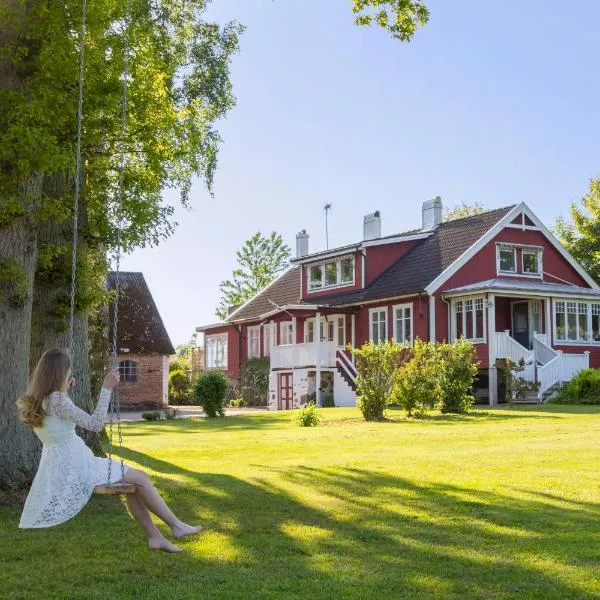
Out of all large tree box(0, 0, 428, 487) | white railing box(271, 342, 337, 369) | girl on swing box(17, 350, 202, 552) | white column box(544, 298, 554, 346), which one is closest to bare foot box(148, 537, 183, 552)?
girl on swing box(17, 350, 202, 552)

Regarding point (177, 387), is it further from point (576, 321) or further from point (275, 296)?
point (576, 321)

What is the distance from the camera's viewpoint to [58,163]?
855 cm

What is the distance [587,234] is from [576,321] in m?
10.8

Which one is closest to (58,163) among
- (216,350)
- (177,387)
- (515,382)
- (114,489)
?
(114,489)

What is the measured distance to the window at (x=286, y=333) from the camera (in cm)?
3984

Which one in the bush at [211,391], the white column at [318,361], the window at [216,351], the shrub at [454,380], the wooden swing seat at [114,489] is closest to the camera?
the wooden swing seat at [114,489]

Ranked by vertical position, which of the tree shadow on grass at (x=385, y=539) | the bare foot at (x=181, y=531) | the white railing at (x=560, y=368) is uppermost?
the white railing at (x=560, y=368)

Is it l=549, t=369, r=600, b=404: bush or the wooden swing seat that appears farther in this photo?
l=549, t=369, r=600, b=404: bush

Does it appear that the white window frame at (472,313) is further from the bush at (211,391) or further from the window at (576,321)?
the bush at (211,391)

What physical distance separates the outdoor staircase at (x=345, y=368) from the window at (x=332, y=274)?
3.21 m

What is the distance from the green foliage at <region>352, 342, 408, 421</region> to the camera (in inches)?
866

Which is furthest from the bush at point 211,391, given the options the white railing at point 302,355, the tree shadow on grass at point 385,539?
the tree shadow on grass at point 385,539

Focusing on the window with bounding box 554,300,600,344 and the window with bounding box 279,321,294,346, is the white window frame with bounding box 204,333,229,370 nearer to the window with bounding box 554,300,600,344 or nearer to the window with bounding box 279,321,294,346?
the window with bounding box 279,321,294,346

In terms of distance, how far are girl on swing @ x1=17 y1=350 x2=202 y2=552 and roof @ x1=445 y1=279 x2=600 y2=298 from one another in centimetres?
2441
